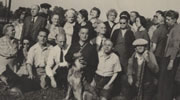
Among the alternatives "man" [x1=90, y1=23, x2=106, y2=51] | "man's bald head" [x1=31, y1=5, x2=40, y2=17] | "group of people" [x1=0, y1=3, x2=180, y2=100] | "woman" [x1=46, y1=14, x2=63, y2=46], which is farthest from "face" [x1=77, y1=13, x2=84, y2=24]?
"man's bald head" [x1=31, y1=5, x2=40, y2=17]

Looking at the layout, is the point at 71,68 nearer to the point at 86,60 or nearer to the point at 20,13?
the point at 86,60

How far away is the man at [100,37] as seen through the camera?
7.02 metres

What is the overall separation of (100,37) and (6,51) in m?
1.78

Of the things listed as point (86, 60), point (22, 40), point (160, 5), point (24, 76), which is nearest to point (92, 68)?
point (86, 60)

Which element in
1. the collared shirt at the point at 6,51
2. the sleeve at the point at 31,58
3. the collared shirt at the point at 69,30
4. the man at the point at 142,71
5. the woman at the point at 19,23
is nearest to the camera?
the man at the point at 142,71

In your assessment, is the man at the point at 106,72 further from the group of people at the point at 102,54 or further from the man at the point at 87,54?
the man at the point at 87,54

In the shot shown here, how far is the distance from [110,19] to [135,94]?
78.9 inches

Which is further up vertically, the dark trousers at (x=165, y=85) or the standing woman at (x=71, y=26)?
the standing woman at (x=71, y=26)

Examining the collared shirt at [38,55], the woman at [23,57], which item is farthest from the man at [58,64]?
the woman at [23,57]

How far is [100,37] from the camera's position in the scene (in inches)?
282

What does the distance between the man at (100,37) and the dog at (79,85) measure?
0.84 m

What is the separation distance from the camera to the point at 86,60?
6.46 metres

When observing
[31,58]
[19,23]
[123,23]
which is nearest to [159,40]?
[123,23]

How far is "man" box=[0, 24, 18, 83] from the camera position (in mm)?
6992
